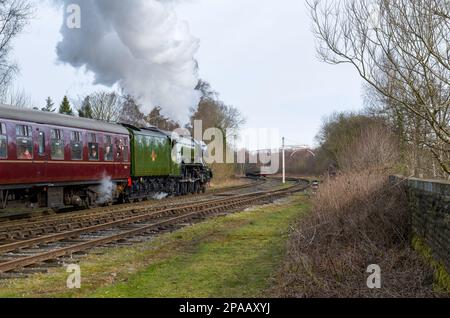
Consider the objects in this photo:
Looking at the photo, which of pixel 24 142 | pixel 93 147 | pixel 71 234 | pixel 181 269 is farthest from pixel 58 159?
pixel 181 269

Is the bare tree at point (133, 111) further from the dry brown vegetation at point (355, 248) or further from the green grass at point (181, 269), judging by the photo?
the dry brown vegetation at point (355, 248)

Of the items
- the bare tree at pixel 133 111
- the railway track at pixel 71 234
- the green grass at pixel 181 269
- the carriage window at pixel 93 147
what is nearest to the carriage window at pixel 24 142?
the railway track at pixel 71 234

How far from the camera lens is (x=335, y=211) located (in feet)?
38.6

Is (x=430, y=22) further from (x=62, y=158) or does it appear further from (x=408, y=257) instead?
(x=62, y=158)

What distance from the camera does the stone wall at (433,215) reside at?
6.87 meters

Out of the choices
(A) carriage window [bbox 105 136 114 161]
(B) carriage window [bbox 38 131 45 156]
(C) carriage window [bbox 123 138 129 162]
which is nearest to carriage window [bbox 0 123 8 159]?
(B) carriage window [bbox 38 131 45 156]

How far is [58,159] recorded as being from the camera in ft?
53.7

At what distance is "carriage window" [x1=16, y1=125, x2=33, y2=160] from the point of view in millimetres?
14274

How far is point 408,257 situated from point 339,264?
1426 mm

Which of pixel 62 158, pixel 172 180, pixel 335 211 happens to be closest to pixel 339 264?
pixel 335 211

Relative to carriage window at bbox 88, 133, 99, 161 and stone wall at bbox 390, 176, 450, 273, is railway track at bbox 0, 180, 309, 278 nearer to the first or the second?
carriage window at bbox 88, 133, 99, 161

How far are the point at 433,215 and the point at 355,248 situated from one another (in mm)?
1688

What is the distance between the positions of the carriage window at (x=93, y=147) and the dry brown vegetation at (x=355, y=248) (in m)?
8.94

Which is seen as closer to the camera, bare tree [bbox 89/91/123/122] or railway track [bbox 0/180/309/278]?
railway track [bbox 0/180/309/278]
